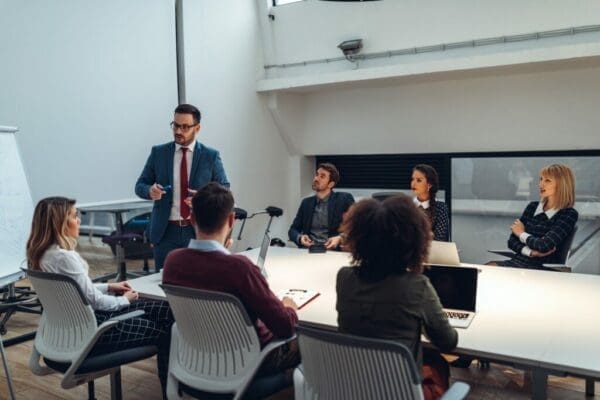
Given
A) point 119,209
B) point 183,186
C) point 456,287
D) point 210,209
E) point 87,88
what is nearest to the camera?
point 210,209

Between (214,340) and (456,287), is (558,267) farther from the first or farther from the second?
(214,340)

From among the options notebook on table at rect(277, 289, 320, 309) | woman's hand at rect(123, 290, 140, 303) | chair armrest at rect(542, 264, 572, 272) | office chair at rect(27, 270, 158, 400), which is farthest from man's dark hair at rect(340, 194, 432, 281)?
chair armrest at rect(542, 264, 572, 272)

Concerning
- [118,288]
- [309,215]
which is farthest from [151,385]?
[309,215]

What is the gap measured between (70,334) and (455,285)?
1627 millimetres

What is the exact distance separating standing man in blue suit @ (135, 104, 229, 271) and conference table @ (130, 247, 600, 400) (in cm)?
46

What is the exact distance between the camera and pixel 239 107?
5.77 m

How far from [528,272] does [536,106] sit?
103 inches

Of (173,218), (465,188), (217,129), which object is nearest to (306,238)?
(173,218)

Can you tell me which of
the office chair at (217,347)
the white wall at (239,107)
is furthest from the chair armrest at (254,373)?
the white wall at (239,107)

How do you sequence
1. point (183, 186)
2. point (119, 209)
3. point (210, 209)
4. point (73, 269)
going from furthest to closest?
point (119, 209) < point (183, 186) < point (73, 269) < point (210, 209)

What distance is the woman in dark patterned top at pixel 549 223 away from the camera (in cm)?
334

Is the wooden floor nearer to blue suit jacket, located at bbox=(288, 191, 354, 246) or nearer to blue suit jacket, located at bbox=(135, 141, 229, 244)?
blue suit jacket, located at bbox=(135, 141, 229, 244)

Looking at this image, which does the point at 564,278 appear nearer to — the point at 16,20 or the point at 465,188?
the point at 465,188

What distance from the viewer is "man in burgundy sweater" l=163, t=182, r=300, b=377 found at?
6.03 ft
